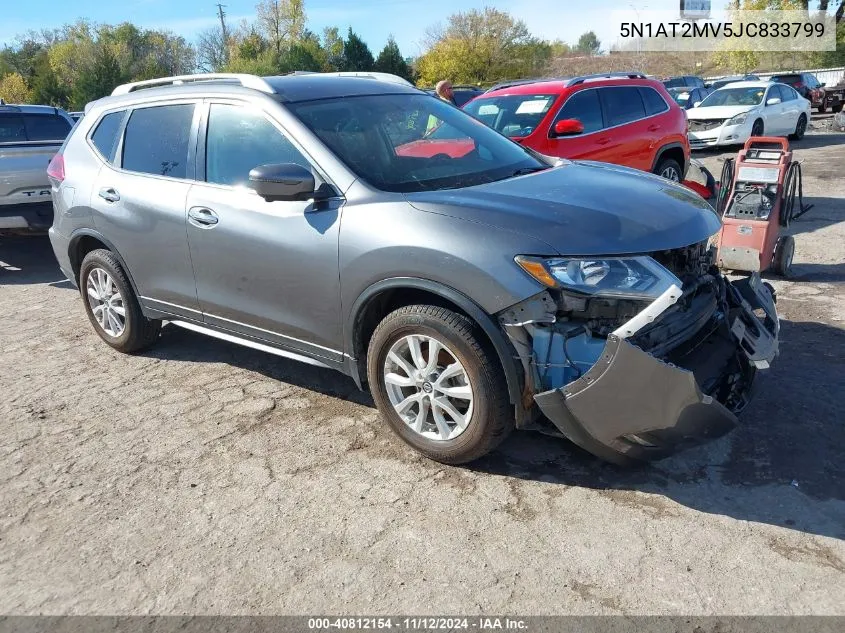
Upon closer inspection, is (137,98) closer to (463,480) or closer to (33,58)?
(463,480)

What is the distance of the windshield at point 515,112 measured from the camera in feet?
26.3

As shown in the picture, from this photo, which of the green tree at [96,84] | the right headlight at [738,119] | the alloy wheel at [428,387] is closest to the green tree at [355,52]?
the green tree at [96,84]

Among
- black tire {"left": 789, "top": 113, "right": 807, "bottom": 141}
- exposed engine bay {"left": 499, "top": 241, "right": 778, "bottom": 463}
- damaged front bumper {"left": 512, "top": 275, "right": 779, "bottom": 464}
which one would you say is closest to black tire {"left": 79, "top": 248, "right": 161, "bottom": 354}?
exposed engine bay {"left": 499, "top": 241, "right": 778, "bottom": 463}

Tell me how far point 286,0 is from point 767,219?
78.3 meters

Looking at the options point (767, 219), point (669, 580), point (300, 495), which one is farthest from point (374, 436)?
point (767, 219)

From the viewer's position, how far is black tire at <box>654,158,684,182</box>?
8875mm

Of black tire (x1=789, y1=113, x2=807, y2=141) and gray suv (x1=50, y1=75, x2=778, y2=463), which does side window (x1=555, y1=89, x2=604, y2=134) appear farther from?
black tire (x1=789, y1=113, x2=807, y2=141)

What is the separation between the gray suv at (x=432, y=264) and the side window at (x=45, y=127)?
5628mm

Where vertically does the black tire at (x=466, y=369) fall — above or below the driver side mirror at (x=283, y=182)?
below

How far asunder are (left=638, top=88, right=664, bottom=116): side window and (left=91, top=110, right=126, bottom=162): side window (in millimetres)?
6290

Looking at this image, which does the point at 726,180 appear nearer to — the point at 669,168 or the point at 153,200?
the point at 669,168

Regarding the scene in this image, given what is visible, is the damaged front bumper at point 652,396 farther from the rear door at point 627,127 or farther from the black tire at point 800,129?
the black tire at point 800,129

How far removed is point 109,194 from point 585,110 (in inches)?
216

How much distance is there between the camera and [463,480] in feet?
11.2
